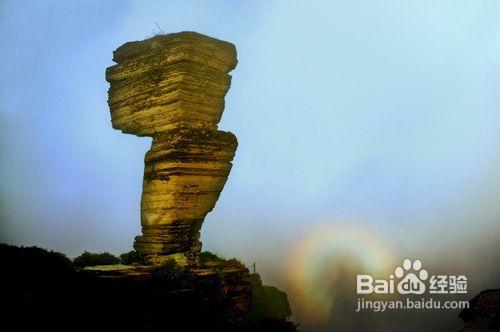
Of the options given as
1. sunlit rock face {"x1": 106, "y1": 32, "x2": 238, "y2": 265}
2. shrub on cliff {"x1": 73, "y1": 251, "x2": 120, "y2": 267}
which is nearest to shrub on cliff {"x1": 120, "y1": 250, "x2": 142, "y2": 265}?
shrub on cliff {"x1": 73, "y1": 251, "x2": 120, "y2": 267}

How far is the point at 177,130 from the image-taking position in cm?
1719

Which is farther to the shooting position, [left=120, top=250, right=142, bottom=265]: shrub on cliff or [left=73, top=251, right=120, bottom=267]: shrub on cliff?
[left=120, top=250, right=142, bottom=265]: shrub on cliff

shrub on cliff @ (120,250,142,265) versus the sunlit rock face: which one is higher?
the sunlit rock face

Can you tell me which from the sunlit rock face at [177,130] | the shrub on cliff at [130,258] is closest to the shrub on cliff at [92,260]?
the shrub on cliff at [130,258]

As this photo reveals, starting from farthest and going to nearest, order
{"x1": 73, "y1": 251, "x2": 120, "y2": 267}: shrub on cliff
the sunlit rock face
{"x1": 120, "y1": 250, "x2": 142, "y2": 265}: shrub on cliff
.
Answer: {"x1": 120, "y1": 250, "x2": 142, "y2": 265}: shrub on cliff, {"x1": 73, "y1": 251, "x2": 120, "y2": 267}: shrub on cliff, the sunlit rock face

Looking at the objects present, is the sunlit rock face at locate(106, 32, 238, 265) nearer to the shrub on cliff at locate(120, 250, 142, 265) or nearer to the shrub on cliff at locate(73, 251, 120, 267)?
the shrub on cliff at locate(120, 250, 142, 265)

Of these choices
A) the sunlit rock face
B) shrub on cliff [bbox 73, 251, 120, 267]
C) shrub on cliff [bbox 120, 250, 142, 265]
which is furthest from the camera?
shrub on cliff [bbox 120, 250, 142, 265]

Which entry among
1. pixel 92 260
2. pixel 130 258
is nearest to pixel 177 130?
pixel 130 258

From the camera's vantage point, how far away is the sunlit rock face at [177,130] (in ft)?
56.7

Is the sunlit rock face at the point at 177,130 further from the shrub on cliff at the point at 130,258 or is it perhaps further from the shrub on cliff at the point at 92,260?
the shrub on cliff at the point at 92,260

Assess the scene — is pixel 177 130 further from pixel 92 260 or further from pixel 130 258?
pixel 92 260

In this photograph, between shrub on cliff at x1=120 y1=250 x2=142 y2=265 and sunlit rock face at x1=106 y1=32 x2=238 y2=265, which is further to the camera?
shrub on cliff at x1=120 y1=250 x2=142 y2=265

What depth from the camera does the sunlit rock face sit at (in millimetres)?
17281

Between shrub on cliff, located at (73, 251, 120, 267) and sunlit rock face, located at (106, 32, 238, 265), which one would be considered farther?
shrub on cliff, located at (73, 251, 120, 267)
